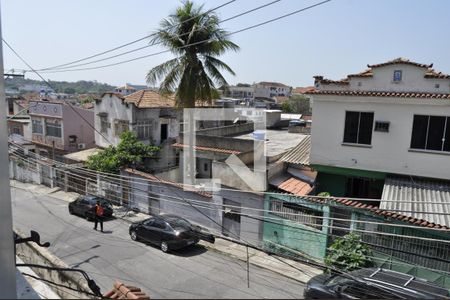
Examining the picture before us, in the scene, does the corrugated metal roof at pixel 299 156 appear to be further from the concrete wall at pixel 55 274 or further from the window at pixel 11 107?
the window at pixel 11 107

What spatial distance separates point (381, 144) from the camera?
48.1ft

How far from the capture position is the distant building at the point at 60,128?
105 ft

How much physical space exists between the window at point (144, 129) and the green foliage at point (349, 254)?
56.6 ft

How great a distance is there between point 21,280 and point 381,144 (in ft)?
43.7

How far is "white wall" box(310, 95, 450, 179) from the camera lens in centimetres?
1380

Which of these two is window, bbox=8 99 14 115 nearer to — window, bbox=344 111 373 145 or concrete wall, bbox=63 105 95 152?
concrete wall, bbox=63 105 95 152

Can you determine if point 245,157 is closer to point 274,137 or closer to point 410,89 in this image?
point 410,89

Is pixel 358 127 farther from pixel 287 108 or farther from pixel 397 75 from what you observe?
pixel 287 108

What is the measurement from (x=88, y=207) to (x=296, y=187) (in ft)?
39.0

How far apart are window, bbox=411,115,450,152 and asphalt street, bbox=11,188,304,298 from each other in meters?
7.08

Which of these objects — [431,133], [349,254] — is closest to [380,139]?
[431,133]

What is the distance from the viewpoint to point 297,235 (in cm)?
1502

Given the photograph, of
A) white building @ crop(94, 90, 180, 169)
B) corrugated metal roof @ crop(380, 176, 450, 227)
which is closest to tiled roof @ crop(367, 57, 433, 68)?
corrugated metal roof @ crop(380, 176, 450, 227)

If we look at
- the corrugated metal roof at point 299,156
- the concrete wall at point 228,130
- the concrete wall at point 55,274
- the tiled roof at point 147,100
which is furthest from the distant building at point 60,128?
the concrete wall at point 55,274
